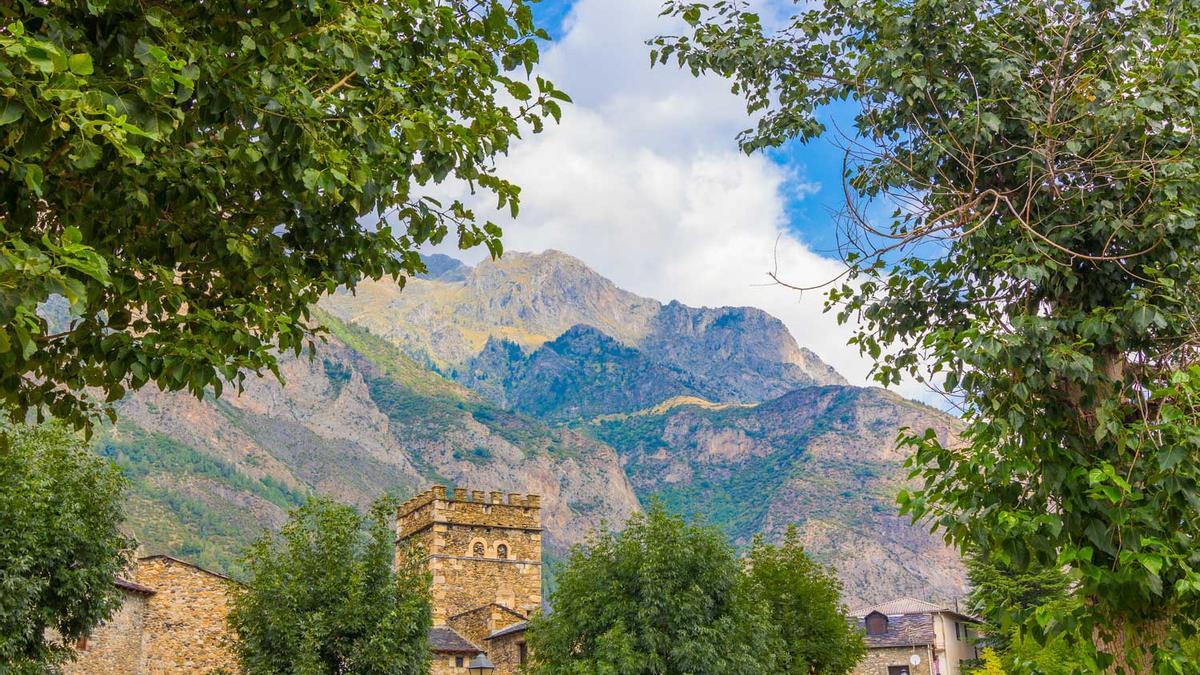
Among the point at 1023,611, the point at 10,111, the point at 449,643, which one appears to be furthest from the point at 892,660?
the point at 10,111

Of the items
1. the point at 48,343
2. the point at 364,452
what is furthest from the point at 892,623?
the point at 364,452

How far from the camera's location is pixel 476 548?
4947 centimetres

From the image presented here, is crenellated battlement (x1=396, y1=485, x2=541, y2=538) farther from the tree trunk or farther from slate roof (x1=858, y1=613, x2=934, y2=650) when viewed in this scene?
the tree trunk

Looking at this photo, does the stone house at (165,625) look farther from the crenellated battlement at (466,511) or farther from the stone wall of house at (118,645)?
the crenellated battlement at (466,511)

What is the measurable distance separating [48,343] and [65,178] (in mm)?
1269

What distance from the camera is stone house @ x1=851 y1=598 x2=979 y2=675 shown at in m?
53.9

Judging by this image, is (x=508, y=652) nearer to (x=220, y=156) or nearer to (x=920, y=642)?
(x=920, y=642)

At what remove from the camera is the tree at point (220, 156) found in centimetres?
559

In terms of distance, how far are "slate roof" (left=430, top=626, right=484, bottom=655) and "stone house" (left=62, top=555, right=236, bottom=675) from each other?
32.3 feet

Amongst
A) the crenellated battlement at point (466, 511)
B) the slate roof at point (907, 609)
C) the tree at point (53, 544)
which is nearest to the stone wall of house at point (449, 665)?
the crenellated battlement at point (466, 511)

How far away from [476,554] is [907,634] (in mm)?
24192

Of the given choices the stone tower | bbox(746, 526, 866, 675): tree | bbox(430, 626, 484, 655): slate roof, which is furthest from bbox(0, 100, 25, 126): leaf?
the stone tower

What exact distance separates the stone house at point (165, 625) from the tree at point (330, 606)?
660 cm

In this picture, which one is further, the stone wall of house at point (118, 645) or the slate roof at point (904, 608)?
the slate roof at point (904, 608)
